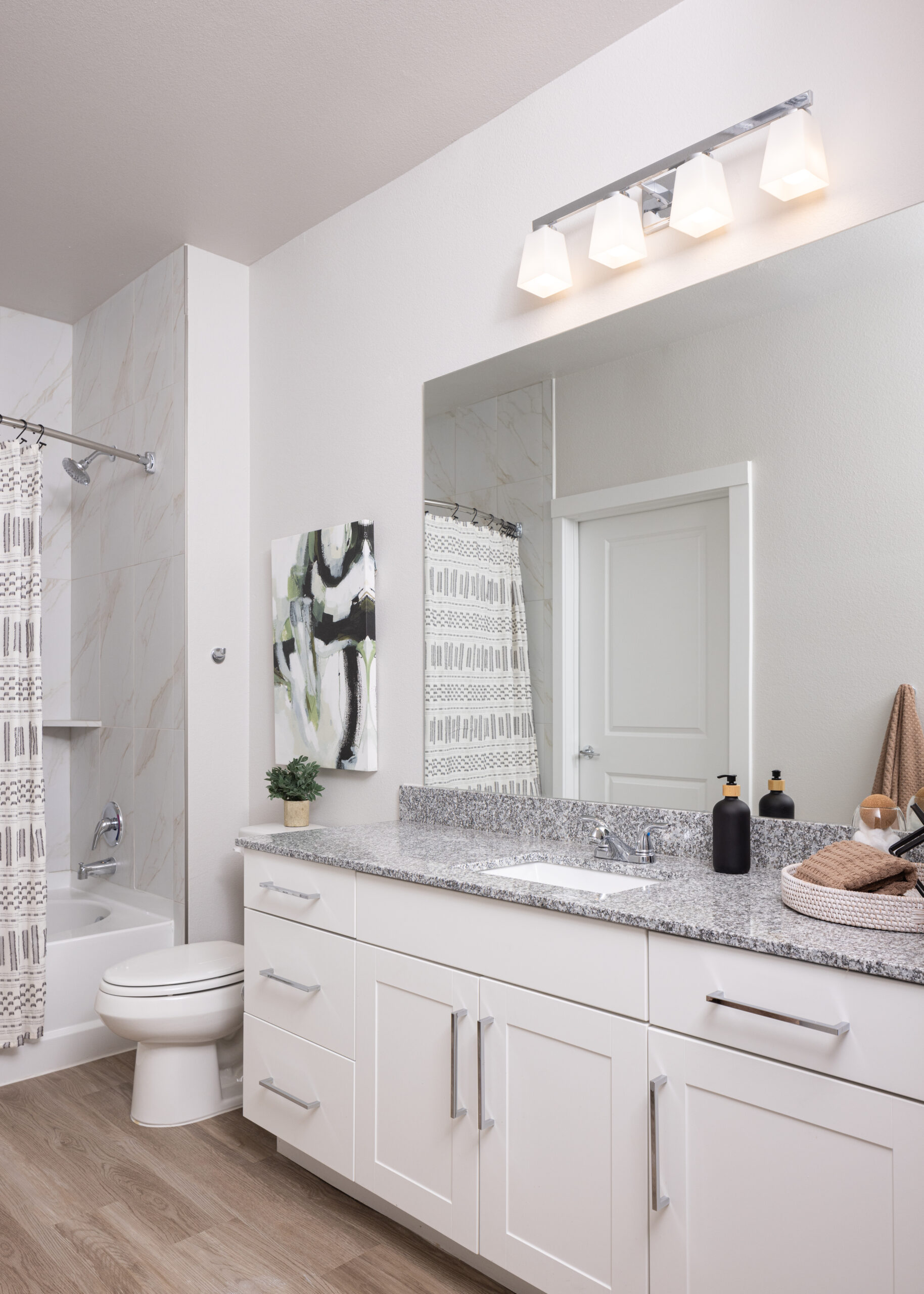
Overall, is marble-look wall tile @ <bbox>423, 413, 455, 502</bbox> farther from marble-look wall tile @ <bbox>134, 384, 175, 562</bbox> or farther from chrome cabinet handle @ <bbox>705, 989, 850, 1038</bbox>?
chrome cabinet handle @ <bbox>705, 989, 850, 1038</bbox>

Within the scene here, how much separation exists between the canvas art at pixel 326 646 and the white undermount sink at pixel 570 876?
0.88m

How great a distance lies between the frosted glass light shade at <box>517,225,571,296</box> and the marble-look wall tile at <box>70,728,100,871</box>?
95.9 inches

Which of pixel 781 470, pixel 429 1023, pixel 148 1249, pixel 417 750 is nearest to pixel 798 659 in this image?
pixel 781 470

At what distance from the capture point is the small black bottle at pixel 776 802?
5.81 feet

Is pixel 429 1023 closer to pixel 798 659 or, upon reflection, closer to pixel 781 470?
pixel 798 659

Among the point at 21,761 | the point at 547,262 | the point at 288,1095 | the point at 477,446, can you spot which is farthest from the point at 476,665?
the point at 21,761

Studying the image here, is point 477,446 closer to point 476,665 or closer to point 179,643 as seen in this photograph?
point 476,665

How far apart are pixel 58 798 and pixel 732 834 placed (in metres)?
2.97

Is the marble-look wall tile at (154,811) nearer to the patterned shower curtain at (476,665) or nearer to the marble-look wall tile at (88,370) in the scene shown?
the patterned shower curtain at (476,665)

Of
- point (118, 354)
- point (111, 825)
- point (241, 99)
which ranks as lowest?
point (111, 825)

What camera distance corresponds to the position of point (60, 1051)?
9.57 ft

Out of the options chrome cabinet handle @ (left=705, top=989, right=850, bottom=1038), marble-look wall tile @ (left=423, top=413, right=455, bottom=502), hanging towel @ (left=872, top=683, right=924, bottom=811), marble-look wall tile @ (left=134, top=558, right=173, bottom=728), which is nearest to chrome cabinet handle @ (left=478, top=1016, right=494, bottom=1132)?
chrome cabinet handle @ (left=705, top=989, right=850, bottom=1038)

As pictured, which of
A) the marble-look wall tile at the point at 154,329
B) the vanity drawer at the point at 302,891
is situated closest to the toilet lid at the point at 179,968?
the vanity drawer at the point at 302,891

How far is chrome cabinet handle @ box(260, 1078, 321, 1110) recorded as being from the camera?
2.06 meters
